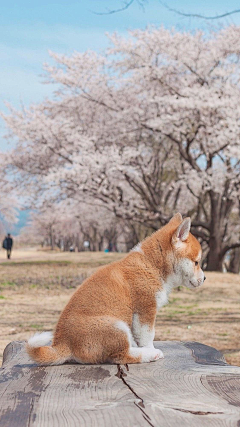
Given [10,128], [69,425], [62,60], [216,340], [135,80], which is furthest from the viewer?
[10,128]

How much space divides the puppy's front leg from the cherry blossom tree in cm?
1466

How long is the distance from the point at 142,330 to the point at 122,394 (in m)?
0.76

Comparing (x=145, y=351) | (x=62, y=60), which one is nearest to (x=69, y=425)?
(x=145, y=351)

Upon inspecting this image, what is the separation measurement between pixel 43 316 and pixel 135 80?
495 inches

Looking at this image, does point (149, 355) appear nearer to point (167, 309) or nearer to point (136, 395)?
point (136, 395)

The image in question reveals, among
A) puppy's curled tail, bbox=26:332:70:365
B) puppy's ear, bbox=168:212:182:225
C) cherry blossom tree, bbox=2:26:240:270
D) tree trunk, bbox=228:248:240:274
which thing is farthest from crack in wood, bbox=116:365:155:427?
tree trunk, bbox=228:248:240:274

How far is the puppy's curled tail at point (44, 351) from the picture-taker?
2.95 meters

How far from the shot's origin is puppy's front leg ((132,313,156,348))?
319cm

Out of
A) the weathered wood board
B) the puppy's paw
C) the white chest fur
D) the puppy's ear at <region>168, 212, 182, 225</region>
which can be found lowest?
the weathered wood board

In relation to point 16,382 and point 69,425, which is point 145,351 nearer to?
point 16,382

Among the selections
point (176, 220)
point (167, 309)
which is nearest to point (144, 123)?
point (167, 309)

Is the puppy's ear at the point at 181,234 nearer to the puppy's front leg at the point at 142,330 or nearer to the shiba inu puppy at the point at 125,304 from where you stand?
the shiba inu puppy at the point at 125,304

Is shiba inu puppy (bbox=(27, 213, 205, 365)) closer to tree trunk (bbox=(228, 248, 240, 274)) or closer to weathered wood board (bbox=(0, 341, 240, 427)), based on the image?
weathered wood board (bbox=(0, 341, 240, 427))

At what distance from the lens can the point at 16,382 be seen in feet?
8.95
